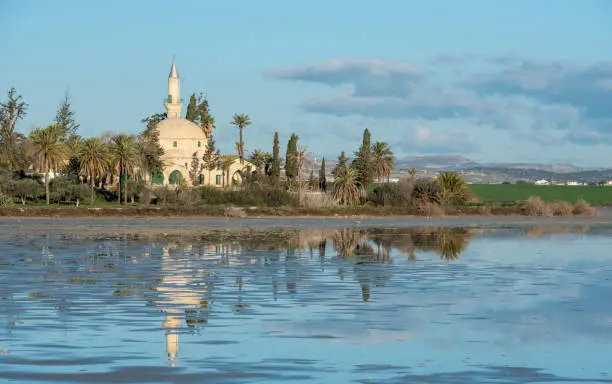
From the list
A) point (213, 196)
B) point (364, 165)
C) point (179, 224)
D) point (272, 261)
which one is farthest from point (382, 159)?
point (272, 261)

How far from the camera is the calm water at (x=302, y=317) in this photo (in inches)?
479

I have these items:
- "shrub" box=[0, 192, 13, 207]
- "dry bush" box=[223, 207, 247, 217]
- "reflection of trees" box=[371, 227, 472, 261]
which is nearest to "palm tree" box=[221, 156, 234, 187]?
"dry bush" box=[223, 207, 247, 217]

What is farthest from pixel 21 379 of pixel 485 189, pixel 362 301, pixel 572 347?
pixel 485 189

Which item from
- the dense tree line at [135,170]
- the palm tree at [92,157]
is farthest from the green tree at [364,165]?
the palm tree at [92,157]

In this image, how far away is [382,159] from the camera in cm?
10456

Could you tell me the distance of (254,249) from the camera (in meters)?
35.8

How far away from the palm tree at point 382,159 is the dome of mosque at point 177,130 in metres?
18.9

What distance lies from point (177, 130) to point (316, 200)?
26.2 metres

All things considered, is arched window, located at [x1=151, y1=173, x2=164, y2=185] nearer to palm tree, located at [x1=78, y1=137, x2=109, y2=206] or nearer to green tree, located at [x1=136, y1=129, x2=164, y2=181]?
green tree, located at [x1=136, y1=129, x2=164, y2=181]

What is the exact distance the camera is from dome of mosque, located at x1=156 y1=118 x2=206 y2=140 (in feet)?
331

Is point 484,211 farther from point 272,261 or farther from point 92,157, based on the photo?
point 272,261

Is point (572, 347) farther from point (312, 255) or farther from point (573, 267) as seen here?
point (312, 255)

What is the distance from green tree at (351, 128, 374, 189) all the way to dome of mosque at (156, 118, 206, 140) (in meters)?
17.1

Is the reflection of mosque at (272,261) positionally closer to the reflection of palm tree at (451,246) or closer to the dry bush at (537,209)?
the reflection of palm tree at (451,246)
